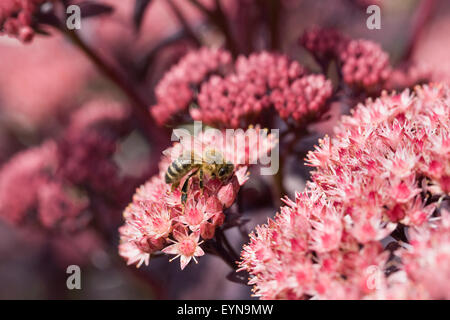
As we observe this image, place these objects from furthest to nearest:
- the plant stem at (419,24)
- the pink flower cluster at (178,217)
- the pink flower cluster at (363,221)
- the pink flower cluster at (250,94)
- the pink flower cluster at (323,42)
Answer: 1. the plant stem at (419,24)
2. the pink flower cluster at (323,42)
3. the pink flower cluster at (250,94)
4. the pink flower cluster at (178,217)
5. the pink flower cluster at (363,221)

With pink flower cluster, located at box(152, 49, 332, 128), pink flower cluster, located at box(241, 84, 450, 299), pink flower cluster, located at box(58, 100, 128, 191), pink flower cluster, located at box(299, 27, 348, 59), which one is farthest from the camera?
pink flower cluster, located at box(58, 100, 128, 191)

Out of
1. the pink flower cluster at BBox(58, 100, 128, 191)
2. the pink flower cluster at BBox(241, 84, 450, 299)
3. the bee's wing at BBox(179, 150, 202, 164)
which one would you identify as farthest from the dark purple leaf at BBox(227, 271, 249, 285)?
the pink flower cluster at BBox(58, 100, 128, 191)

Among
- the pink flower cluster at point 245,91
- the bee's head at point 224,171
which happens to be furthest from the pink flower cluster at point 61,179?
the bee's head at point 224,171

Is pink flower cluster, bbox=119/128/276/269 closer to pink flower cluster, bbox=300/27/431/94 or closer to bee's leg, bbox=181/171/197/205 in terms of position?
bee's leg, bbox=181/171/197/205

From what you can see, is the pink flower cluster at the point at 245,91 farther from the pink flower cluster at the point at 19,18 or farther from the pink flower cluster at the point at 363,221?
the pink flower cluster at the point at 19,18
